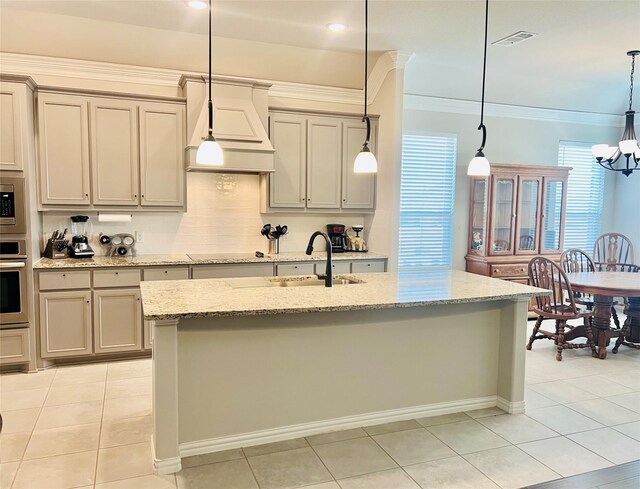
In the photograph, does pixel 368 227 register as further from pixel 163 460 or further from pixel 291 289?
pixel 163 460

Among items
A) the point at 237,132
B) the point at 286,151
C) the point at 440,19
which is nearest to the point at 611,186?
the point at 440,19

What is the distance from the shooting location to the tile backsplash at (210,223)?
4949mm

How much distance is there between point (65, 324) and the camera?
4215mm

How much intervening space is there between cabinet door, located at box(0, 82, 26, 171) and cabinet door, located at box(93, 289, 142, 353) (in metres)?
1.26

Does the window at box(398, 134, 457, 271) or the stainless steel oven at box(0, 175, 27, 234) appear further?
the window at box(398, 134, 457, 271)

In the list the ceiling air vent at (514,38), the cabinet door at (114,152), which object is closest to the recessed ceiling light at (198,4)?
the cabinet door at (114,152)

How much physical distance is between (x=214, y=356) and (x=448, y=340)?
5.27 ft

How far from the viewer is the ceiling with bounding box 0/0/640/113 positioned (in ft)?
12.7

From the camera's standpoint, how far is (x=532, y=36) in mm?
4480

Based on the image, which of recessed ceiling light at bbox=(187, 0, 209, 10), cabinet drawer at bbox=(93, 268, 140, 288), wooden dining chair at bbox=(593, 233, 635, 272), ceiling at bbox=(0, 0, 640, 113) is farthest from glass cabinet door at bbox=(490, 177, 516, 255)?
cabinet drawer at bbox=(93, 268, 140, 288)

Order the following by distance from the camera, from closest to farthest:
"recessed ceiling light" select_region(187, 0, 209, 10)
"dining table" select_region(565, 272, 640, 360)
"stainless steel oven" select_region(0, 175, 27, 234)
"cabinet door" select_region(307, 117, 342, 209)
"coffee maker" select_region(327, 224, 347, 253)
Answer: "recessed ceiling light" select_region(187, 0, 209, 10) → "stainless steel oven" select_region(0, 175, 27, 234) → "dining table" select_region(565, 272, 640, 360) → "cabinet door" select_region(307, 117, 342, 209) → "coffee maker" select_region(327, 224, 347, 253)

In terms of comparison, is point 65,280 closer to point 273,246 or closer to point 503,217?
point 273,246

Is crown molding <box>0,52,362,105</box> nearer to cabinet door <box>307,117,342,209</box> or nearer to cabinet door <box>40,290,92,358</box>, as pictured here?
cabinet door <box>307,117,342,209</box>

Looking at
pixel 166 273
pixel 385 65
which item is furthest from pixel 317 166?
pixel 166 273
